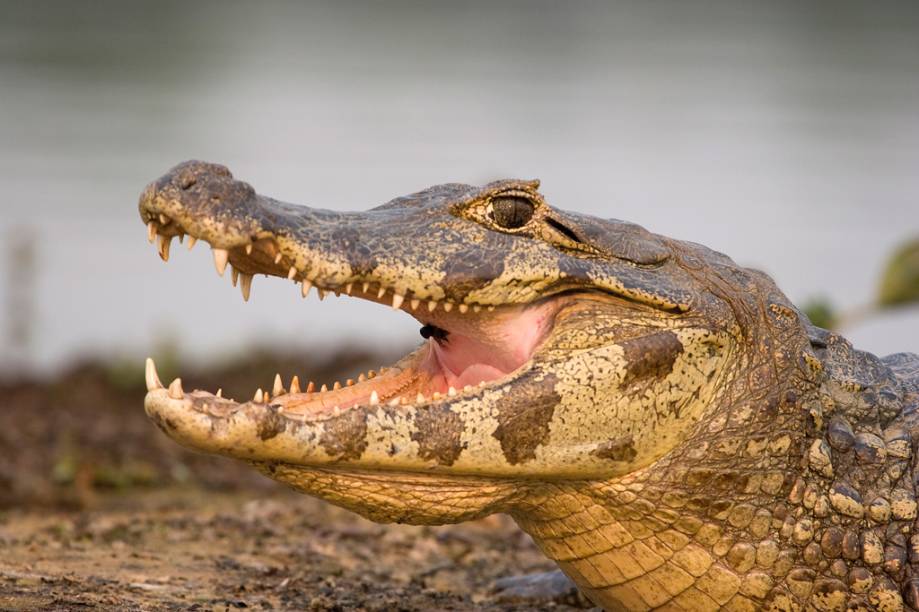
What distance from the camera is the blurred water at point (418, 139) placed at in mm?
14156

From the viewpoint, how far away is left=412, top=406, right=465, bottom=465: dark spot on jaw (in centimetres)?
387

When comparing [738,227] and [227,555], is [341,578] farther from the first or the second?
[738,227]

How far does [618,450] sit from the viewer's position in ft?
13.4

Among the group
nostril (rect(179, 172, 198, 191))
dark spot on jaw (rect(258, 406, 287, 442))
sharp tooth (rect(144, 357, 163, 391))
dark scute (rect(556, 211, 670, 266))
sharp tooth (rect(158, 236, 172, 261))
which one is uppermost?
nostril (rect(179, 172, 198, 191))

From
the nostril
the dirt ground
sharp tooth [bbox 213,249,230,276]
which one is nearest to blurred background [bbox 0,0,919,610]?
the dirt ground

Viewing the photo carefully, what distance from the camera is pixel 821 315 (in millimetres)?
7488

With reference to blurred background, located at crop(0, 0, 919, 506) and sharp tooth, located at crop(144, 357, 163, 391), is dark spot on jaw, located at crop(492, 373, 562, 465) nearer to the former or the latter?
sharp tooth, located at crop(144, 357, 163, 391)

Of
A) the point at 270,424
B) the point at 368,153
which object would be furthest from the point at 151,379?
the point at 368,153

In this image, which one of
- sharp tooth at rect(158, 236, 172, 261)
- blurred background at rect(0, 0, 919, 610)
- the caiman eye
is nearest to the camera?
sharp tooth at rect(158, 236, 172, 261)

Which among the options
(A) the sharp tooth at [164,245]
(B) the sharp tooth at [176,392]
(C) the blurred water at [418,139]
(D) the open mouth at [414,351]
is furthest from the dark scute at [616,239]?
(C) the blurred water at [418,139]

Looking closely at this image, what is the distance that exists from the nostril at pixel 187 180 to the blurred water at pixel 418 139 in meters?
6.20

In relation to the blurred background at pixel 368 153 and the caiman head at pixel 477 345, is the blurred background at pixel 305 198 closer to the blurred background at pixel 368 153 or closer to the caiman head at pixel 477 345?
the blurred background at pixel 368 153

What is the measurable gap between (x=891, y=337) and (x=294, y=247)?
639 cm

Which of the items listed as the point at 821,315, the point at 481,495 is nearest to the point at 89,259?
the point at 821,315
